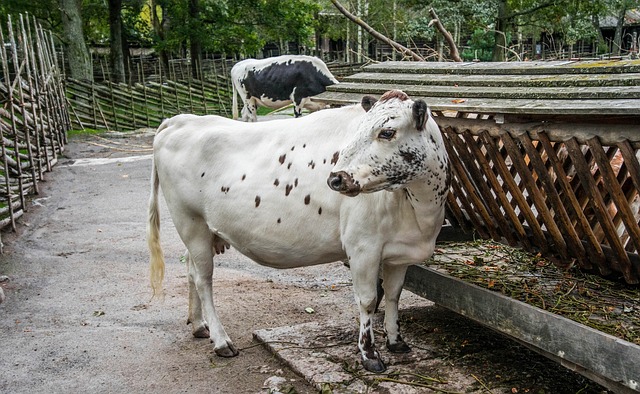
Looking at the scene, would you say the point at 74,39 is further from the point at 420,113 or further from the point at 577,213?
the point at 577,213

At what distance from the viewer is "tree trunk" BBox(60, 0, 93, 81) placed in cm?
2112

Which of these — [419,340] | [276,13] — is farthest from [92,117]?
[419,340]

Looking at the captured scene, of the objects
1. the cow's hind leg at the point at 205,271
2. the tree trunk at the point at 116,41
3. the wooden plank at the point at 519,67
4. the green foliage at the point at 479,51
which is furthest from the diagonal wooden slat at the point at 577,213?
the green foliage at the point at 479,51

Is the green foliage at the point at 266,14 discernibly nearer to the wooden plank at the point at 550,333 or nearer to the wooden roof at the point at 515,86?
the wooden roof at the point at 515,86

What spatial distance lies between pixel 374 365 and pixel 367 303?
0.38 metres

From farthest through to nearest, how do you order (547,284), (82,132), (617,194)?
1. (82,132)
2. (547,284)
3. (617,194)

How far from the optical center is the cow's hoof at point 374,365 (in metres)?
4.33

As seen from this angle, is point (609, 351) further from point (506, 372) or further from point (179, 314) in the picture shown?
point (179, 314)

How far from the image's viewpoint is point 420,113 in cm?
373

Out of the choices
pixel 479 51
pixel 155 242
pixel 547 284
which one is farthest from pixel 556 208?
pixel 479 51

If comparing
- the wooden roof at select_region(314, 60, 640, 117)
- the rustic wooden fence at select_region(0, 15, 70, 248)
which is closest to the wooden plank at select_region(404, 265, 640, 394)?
the wooden roof at select_region(314, 60, 640, 117)

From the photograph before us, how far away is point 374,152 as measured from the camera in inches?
148

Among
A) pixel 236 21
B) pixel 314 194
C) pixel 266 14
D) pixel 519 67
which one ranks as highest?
pixel 266 14

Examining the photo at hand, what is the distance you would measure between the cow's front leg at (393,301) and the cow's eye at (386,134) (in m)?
1.08
